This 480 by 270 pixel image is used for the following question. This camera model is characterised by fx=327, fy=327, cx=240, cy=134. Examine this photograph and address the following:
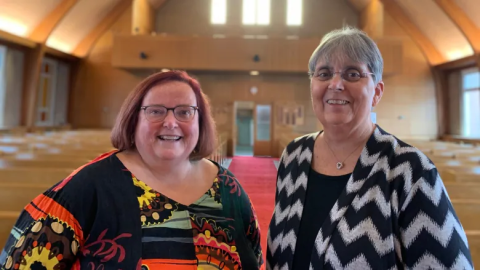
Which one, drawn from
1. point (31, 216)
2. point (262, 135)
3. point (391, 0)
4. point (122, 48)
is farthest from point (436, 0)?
point (31, 216)

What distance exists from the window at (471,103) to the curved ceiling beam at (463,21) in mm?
1594

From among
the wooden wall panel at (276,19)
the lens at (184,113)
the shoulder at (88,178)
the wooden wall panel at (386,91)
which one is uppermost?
the wooden wall panel at (276,19)

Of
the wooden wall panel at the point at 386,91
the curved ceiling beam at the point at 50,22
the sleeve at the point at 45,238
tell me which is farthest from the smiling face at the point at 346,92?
the wooden wall panel at the point at 386,91

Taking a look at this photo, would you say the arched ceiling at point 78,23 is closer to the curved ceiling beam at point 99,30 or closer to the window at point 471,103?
the curved ceiling beam at point 99,30

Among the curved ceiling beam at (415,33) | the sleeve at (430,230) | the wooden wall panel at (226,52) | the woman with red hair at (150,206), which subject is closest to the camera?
the sleeve at (430,230)

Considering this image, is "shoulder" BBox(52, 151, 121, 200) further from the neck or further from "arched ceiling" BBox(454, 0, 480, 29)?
"arched ceiling" BBox(454, 0, 480, 29)

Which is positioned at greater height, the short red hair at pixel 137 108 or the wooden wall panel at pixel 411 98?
the wooden wall panel at pixel 411 98

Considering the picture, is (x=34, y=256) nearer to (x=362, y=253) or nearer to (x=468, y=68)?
(x=362, y=253)

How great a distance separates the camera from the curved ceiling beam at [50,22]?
9336 mm

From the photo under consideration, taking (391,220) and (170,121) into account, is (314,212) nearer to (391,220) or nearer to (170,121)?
(391,220)

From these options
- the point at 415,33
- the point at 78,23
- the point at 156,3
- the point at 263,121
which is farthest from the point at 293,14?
the point at 78,23

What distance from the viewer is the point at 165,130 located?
1245 millimetres

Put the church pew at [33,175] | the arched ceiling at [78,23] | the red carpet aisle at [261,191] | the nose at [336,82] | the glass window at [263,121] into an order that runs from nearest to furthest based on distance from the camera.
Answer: the nose at [336,82], the church pew at [33,175], the red carpet aisle at [261,191], the arched ceiling at [78,23], the glass window at [263,121]

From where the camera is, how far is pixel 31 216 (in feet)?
3.51
